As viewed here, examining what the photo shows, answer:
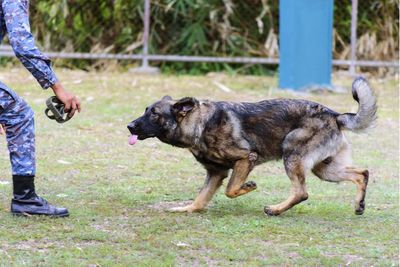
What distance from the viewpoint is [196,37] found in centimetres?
1617

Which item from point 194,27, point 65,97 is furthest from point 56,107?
point 194,27

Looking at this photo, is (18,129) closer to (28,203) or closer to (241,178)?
(28,203)

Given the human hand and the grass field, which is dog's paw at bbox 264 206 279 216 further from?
the human hand

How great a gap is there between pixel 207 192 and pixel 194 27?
937cm

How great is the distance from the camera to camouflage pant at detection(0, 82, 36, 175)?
627 centimetres

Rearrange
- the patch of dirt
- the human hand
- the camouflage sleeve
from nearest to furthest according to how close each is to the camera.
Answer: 1. the camouflage sleeve
2. the human hand
3. the patch of dirt

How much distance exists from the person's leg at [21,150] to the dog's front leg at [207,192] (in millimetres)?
1084

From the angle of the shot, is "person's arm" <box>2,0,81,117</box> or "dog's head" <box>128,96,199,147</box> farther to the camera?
"dog's head" <box>128,96,199,147</box>

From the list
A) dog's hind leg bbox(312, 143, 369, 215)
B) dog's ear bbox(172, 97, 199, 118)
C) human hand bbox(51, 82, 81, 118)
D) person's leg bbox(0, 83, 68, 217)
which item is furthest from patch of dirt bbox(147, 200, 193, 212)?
human hand bbox(51, 82, 81, 118)

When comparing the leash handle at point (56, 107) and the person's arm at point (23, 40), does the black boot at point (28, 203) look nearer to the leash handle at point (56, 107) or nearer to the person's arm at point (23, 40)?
the leash handle at point (56, 107)

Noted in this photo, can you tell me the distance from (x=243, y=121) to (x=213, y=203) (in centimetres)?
86

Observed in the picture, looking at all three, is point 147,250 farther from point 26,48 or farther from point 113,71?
point 113,71

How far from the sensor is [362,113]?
7.10m

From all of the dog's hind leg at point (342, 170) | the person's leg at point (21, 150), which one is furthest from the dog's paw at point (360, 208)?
the person's leg at point (21, 150)
